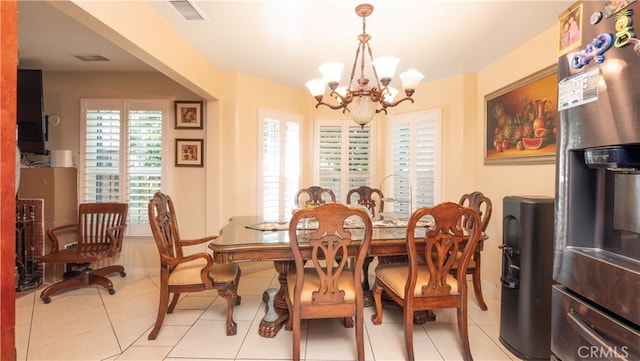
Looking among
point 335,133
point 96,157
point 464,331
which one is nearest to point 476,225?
point 464,331

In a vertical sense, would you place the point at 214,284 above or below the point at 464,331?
above

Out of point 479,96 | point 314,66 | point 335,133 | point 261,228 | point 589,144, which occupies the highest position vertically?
point 314,66

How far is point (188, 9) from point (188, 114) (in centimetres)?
169

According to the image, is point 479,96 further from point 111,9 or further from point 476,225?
point 111,9

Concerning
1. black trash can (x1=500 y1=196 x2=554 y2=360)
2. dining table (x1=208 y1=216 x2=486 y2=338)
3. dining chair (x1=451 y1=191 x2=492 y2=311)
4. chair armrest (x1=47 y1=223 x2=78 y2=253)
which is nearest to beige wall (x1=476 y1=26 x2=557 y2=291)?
dining chair (x1=451 y1=191 x2=492 y2=311)

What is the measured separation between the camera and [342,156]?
445cm

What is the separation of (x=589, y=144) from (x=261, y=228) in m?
2.17

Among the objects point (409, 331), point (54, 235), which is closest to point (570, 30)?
point (409, 331)

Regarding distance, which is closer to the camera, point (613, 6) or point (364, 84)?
point (613, 6)

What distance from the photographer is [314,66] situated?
3.35 meters

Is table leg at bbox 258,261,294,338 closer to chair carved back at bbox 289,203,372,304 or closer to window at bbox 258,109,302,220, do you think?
chair carved back at bbox 289,203,372,304

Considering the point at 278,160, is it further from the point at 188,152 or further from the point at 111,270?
the point at 111,270

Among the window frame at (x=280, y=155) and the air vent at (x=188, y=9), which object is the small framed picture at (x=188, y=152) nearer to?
the window frame at (x=280, y=155)

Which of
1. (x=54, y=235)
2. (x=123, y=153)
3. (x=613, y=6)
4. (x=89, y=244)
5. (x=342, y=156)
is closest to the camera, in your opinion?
(x=613, y=6)
